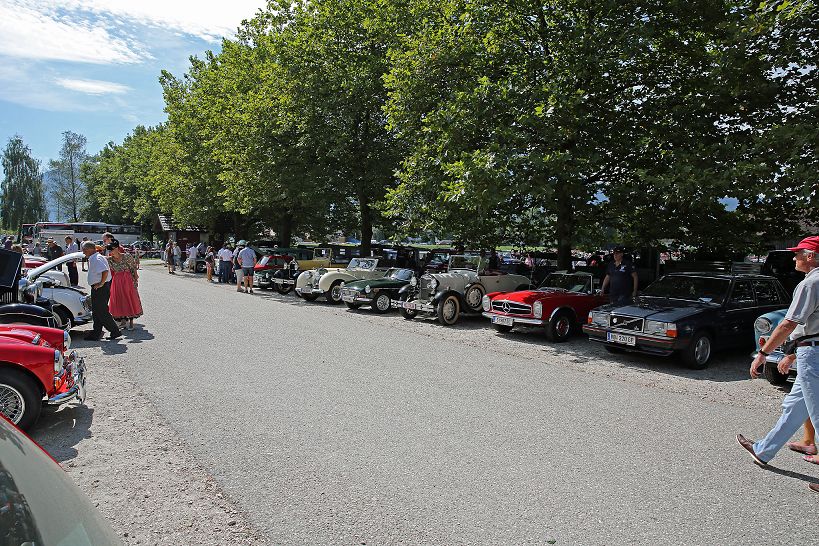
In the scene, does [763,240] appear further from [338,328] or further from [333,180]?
[333,180]

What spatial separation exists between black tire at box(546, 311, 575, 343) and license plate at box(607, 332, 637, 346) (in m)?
1.93

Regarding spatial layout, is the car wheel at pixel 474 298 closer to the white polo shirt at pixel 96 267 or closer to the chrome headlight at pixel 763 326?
the chrome headlight at pixel 763 326

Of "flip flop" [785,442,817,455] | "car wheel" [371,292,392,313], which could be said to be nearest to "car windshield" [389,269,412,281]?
"car wheel" [371,292,392,313]

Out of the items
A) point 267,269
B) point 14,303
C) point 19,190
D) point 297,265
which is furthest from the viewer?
point 19,190

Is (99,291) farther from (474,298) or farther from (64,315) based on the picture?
(474,298)

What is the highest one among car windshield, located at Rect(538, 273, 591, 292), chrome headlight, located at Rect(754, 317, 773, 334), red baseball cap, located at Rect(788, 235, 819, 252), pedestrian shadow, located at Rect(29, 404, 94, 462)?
red baseball cap, located at Rect(788, 235, 819, 252)

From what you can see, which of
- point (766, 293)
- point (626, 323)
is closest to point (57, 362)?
point (626, 323)

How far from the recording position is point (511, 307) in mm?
12344

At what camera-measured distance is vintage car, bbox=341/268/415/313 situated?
1662 centimetres

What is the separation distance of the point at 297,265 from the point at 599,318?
14551 millimetres

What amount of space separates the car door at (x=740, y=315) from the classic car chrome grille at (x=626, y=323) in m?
1.40

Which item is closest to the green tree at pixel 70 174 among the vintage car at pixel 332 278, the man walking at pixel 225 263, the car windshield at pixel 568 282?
the man walking at pixel 225 263

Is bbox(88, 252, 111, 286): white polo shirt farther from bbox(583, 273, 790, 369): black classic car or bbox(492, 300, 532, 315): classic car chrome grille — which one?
bbox(583, 273, 790, 369): black classic car

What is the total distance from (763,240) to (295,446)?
1460 centimetres
